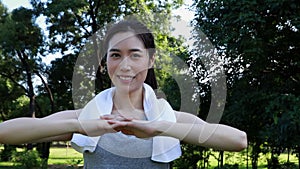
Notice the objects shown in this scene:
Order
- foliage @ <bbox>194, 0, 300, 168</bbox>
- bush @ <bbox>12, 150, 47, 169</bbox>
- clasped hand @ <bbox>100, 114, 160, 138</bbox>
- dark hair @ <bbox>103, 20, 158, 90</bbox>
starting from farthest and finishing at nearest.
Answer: bush @ <bbox>12, 150, 47, 169</bbox>, foliage @ <bbox>194, 0, 300, 168</bbox>, dark hair @ <bbox>103, 20, 158, 90</bbox>, clasped hand @ <bbox>100, 114, 160, 138</bbox>

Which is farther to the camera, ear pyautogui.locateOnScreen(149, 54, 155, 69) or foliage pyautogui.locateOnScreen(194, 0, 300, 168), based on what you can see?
foliage pyautogui.locateOnScreen(194, 0, 300, 168)

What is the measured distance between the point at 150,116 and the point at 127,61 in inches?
6.0

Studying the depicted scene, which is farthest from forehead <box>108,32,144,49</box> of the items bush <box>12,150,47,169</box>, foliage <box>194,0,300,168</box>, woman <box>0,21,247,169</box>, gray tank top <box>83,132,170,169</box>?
bush <box>12,150,47,169</box>

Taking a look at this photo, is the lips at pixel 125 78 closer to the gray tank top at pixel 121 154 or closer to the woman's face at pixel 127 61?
the woman's face at pixel 127 61

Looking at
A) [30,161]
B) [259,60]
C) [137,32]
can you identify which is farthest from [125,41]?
[30,161]

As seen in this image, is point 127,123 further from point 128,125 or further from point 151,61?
point 151,61

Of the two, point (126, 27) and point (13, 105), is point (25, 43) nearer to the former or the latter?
point (13, 105)

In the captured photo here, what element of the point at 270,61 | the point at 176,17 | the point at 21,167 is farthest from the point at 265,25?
the point at 21,167

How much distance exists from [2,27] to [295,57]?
31.9ft

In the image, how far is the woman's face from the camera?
95 centimetres

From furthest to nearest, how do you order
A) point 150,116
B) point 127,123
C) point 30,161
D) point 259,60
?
1. point 30,161
2. point 259,60
3. point 150,116
4. point 127,123

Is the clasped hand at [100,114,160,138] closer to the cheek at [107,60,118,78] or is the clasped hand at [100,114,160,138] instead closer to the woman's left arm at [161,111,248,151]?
the woman's left arm at [161,111,248,151]

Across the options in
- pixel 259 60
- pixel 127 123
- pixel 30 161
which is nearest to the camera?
pixel 127 123

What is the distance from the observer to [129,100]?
103 cm
